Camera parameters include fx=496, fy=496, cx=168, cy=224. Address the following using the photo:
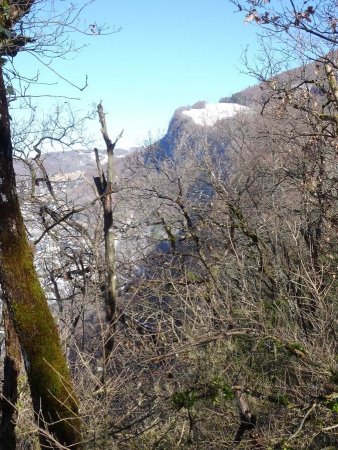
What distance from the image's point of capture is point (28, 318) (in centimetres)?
427

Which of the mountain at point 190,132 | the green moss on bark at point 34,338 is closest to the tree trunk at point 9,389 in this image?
the green moss on bark at point 34,338

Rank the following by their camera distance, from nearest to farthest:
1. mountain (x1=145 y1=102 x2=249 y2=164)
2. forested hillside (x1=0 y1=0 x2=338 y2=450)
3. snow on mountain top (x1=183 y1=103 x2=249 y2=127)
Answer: forested hillside (x1=0 y1=0 x2=338 y2=450)
mountain (x1=145 y1=102 x2=249 y2=164)
snow on mountain top (x1=183 y1=103 x2=249 y2=127)

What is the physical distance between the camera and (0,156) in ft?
13.8

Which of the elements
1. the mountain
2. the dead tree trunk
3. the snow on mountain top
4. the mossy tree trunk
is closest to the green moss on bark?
the mossy tree trunk

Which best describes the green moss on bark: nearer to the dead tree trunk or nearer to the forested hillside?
the forested hillside

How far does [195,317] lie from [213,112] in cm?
3005

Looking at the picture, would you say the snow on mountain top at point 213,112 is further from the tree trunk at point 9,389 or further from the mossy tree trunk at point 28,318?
the mossy tree trunk at point 28,318

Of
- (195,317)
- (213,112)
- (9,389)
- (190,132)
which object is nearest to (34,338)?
(9,389)

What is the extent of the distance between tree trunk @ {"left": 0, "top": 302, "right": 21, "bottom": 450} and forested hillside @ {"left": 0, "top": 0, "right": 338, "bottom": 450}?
2 centimetres

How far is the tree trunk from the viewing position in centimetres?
562

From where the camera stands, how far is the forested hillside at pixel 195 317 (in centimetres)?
511

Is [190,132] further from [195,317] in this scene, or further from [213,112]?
[195,317]

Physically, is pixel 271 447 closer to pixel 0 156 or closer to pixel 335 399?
pixel 335 399

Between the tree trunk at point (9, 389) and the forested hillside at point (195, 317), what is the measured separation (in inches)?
0.6
